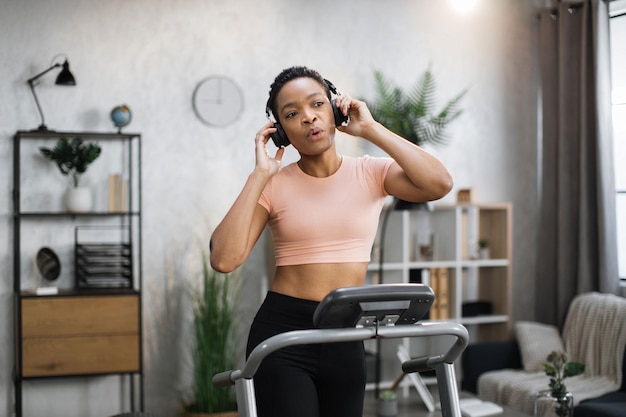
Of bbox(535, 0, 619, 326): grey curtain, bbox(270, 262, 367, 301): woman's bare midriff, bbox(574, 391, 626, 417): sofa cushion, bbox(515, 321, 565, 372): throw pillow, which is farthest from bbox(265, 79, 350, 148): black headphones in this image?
bbox(535, 0, 619, 326): grey curtain

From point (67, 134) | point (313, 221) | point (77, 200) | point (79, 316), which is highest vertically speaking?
point (67, 134)

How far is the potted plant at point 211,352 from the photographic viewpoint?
175 inches

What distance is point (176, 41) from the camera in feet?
15.5

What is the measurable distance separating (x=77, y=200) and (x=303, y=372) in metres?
2.77

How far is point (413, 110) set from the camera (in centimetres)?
493

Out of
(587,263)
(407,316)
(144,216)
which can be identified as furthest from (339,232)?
(587,263)

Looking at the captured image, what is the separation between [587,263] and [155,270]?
2603mm

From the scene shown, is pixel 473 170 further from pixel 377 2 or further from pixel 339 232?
→ pixel 339 232

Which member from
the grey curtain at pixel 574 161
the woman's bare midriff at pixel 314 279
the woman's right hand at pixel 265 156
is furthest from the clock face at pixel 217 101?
the woman's bare midriff at pixel 314 279

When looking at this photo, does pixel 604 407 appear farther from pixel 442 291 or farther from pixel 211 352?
pixel 211 352

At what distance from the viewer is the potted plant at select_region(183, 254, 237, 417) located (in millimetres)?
4441

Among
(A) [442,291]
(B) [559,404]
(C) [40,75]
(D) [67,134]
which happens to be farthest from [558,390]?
(C) [40,75]

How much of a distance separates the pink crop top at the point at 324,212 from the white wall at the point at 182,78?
2733 mm

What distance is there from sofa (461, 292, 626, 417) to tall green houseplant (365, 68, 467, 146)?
4.28ft
